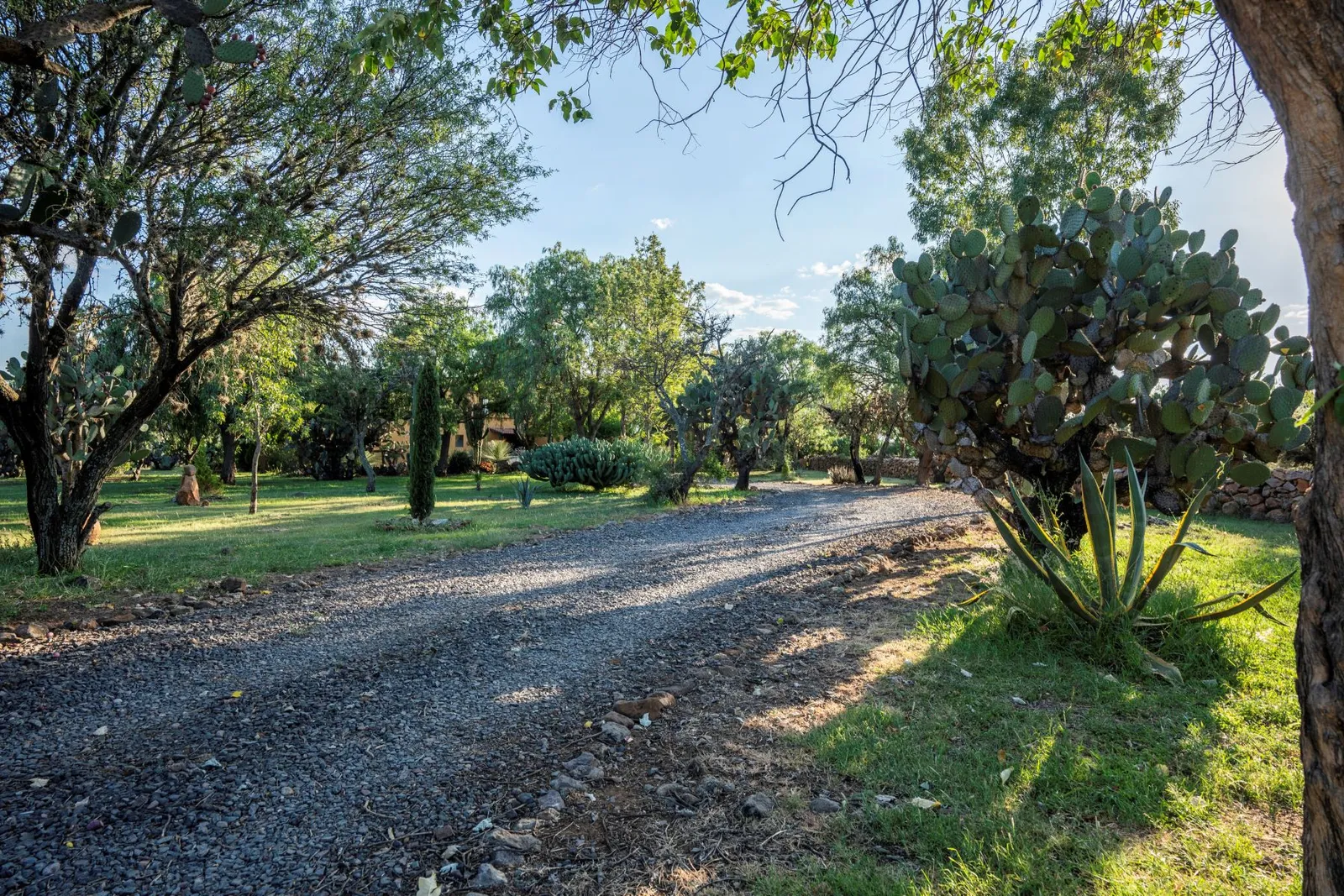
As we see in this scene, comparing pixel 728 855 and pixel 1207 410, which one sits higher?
pixel 1207 410

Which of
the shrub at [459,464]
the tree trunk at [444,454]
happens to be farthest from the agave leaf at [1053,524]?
the shrub at [459,464]

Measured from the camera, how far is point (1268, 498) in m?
11.1

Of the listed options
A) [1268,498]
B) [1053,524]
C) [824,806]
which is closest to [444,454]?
[1268,498]

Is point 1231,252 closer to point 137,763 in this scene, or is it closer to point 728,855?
point 728,855

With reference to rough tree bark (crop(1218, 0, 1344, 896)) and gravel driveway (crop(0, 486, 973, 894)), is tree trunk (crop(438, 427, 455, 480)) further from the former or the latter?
rough tree bark (crop(1218, 0, 1344, 896))

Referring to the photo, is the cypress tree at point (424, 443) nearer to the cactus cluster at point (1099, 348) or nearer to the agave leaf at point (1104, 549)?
the cactus cluster at point (1099, 348)

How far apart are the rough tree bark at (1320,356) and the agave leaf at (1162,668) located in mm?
2653

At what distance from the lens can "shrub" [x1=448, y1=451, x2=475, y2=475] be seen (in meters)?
34.7

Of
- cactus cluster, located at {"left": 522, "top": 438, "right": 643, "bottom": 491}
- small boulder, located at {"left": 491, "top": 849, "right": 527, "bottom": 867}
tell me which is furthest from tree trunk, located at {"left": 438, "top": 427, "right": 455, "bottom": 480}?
small boulder, located at {"left": 491, "top": 849, "right": 527, "bottom": 867}

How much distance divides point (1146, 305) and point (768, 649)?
425cm

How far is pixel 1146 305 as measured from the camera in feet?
18.5

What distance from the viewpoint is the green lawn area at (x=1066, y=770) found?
7.09ft

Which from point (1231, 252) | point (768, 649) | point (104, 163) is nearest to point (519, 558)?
point (768, 649)

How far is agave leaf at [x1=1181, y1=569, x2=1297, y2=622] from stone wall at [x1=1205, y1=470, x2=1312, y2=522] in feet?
26.8
